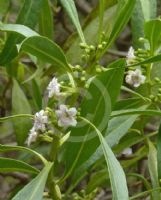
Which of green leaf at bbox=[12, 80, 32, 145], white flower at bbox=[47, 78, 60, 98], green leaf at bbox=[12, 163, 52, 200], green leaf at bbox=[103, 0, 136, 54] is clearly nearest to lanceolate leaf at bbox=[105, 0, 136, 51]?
green leaf at bbox=[103, 0, 136, 54]

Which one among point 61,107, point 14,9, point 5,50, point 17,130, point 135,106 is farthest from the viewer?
point 14,9

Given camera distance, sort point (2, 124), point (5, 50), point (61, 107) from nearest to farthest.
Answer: point (61, 107), point (5, 50), point (2, 124)

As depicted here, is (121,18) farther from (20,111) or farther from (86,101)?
(20,111)

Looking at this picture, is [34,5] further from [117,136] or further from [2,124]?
[2,124]

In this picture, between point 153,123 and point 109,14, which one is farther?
point 153,123

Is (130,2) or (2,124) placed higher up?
(130,2)

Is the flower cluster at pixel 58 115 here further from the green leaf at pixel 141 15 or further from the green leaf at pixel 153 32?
the green leaf at pixel 141 15

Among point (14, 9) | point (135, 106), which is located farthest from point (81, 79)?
point (14, 9)

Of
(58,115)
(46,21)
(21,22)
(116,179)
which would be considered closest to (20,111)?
(46,21)
